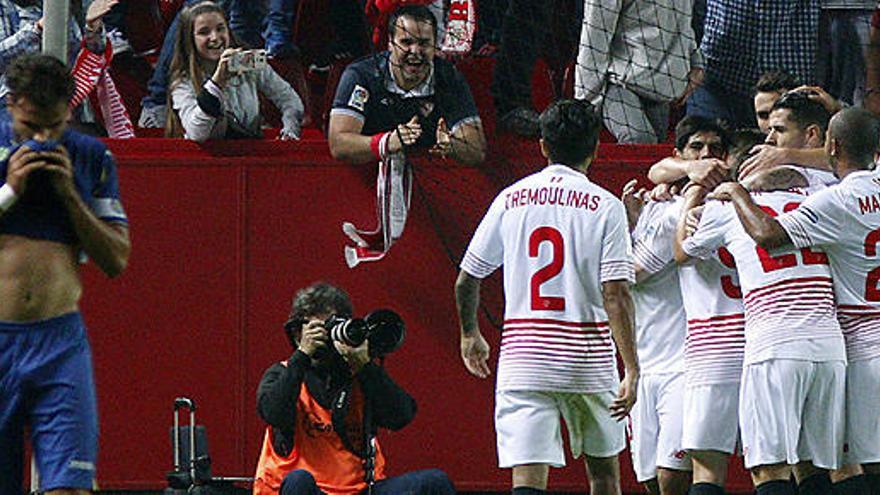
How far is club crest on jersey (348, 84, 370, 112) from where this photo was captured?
35.7 feet

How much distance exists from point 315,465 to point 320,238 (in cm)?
208

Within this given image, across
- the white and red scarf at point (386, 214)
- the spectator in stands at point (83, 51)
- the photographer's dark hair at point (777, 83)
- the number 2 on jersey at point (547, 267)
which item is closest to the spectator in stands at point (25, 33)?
the spectator in stands at point (83, 51)

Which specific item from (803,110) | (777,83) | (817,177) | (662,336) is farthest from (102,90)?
(817,177)

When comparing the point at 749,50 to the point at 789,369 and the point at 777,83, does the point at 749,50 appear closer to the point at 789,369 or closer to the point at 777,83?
the point at 777,83

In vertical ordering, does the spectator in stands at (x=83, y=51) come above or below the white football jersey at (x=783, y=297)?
above

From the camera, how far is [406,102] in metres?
11.0

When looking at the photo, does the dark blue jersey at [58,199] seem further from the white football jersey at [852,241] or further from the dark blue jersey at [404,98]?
the dark blue jersey at [404,98]

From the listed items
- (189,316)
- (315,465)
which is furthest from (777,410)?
(189,316)

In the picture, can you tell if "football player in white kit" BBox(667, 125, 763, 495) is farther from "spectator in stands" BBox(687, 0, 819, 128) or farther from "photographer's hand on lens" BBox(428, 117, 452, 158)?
"spectator in stands" BBox(687, 0, 819, 128)

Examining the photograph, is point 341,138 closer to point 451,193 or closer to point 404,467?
point 451,193

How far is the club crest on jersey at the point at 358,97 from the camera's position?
1087cm

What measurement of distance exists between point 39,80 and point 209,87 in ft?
11.9

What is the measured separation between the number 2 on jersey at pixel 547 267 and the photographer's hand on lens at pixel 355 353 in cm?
82

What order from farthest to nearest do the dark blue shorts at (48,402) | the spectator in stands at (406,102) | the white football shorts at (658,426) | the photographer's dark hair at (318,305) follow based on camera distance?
the spectator in stands at (406,102)
the white football shorts at (658,426)
the photographer's dark hair at (318,305)
the dark blue shorts at (48,402)
